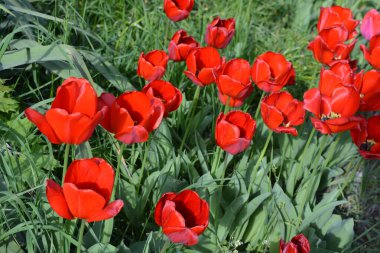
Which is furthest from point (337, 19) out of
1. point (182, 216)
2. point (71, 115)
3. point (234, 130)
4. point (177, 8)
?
point (71, 115)

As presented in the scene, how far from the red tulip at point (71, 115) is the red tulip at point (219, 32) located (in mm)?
837

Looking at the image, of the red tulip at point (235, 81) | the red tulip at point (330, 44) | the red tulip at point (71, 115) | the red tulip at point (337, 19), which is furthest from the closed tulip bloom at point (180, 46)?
the red tulip at point (71, 115)

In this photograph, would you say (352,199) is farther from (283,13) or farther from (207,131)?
(283,13)

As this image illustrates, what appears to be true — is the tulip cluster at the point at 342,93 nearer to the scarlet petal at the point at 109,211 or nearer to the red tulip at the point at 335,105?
the red tulip at the point at 335,105

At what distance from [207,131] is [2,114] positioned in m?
0.83

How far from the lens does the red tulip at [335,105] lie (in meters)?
1.55

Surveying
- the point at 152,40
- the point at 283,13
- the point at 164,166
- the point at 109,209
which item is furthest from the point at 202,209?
the point at 283,13

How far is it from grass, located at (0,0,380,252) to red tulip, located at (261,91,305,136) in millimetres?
194

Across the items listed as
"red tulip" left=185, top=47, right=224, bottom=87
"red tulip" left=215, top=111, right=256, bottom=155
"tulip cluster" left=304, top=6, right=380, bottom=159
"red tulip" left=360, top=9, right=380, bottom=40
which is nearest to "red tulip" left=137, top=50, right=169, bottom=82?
"red tulip" left=185, top=47, right=224, bottom=87

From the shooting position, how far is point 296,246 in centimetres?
132

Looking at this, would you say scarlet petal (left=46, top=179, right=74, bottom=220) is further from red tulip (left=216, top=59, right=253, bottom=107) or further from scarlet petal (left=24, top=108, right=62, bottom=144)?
red tulip (left=216, top=59, right=253, bottom=107)

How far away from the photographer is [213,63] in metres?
1.83

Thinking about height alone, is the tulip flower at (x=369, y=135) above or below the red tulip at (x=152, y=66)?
below

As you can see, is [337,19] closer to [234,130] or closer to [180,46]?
[180,46]
